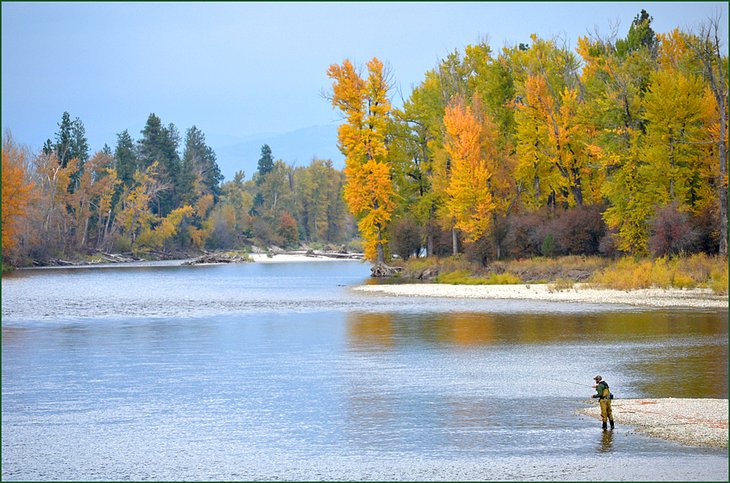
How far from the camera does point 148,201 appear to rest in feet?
427

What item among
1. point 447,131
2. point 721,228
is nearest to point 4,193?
point 447,131

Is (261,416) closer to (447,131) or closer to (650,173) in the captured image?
(650,173)

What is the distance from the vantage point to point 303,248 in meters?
153

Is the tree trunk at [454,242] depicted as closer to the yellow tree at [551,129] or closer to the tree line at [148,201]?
the yellow tree at [551,129]

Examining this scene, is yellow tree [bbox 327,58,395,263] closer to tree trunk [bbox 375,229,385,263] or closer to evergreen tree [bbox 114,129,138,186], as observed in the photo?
tree trunk [bbox 375,229,385,263]

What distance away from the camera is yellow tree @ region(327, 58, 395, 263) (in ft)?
233

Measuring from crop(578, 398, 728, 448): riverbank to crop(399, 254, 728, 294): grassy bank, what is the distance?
2350cm

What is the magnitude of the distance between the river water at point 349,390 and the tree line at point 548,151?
1192 cm

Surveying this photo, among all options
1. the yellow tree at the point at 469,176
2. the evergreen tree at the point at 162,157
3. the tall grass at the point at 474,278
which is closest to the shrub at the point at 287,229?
the evergreen tree at the point at 162,157

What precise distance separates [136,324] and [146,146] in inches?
3755

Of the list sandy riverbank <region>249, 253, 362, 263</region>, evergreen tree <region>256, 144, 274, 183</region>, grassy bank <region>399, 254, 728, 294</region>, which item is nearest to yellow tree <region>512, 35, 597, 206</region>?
grassy bank <region>399, 254, 728, 294</region>

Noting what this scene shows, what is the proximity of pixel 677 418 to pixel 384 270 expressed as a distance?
182 feet

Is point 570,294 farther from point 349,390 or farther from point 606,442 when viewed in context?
point 606,442

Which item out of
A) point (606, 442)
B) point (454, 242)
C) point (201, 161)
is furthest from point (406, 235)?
point (201, 161)
